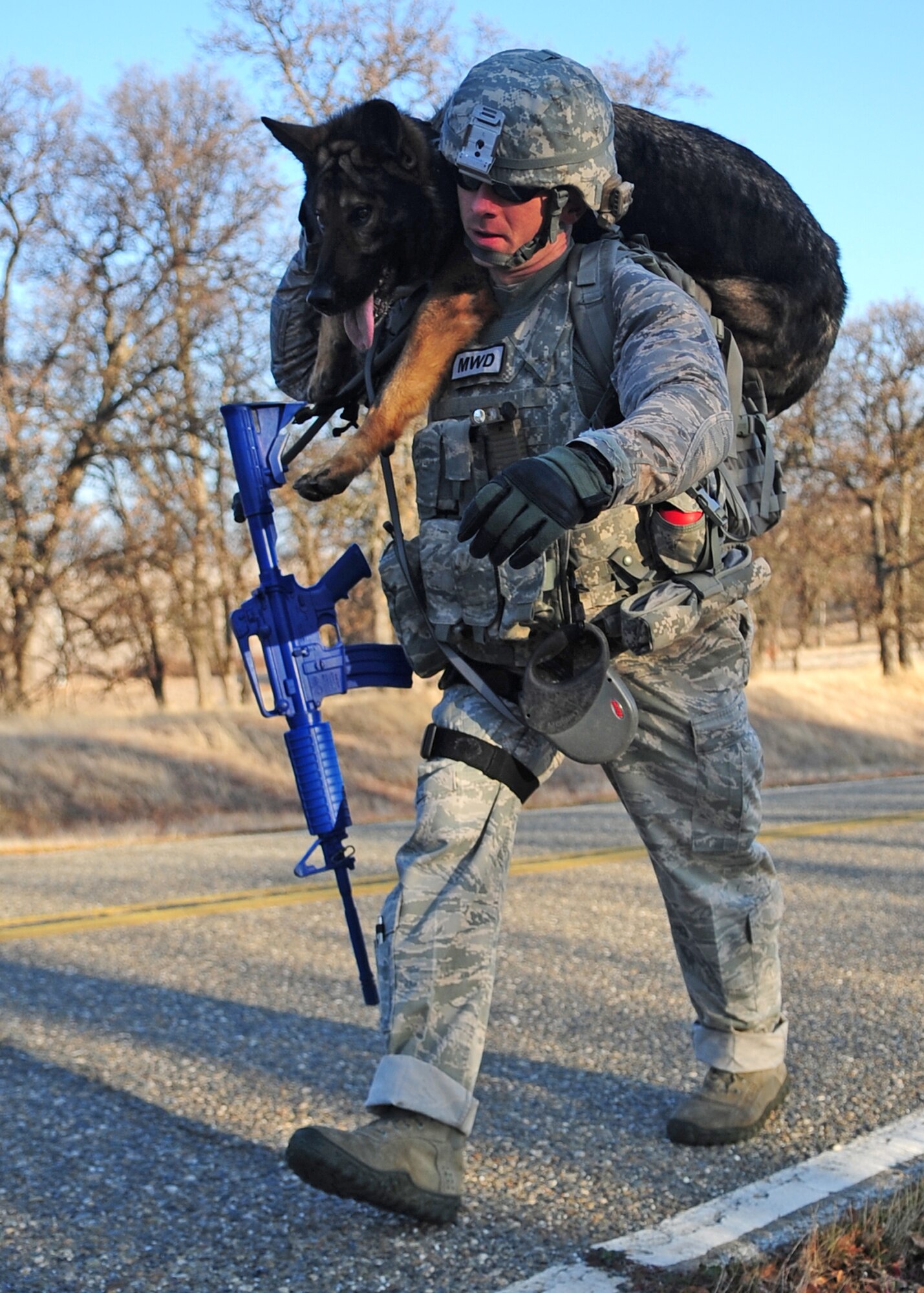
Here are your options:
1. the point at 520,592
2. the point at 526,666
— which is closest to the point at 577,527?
the point at 520,592

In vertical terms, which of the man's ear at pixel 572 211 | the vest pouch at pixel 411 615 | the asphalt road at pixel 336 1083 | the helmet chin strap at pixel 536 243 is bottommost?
Answer: the asphalt road at pixel 336 1083

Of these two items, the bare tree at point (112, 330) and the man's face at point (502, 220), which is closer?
the man's face at point (502, 220)

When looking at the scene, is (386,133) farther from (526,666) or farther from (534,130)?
(526,666)

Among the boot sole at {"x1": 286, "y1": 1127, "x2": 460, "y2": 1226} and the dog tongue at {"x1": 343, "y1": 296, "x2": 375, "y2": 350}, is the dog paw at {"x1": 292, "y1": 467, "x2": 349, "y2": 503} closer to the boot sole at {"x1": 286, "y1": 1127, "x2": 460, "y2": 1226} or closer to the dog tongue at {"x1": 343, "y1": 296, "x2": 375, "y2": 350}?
the dog tongue at {"x1": 343, "y1": 296, "x2": 375, "y2": 350}

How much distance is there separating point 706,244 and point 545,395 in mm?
535

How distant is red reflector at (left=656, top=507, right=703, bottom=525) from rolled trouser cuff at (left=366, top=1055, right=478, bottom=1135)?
108 cm

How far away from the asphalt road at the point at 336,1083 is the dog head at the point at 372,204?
5.76 ft

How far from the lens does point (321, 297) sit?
2736 mm

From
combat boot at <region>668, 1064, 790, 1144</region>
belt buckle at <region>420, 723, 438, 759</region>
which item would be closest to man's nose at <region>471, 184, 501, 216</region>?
belt buckle at <region>420, 723, 438, 759</region>

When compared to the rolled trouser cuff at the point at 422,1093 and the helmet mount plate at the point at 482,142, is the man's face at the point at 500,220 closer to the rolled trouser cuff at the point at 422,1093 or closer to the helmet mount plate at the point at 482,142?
the helmet mount plate at the point at 482,142

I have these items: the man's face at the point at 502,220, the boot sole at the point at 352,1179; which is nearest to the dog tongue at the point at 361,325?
the man's face at the point at 502,220

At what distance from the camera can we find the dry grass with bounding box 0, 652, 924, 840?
10.7 meters

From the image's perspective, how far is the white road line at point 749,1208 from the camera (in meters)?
2.09

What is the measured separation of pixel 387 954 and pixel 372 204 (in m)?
1.51
